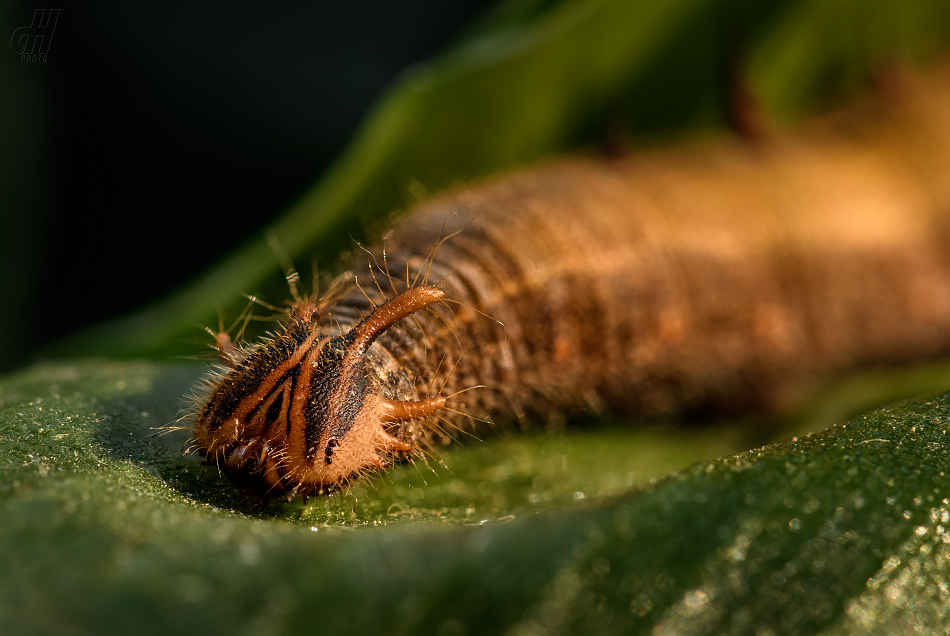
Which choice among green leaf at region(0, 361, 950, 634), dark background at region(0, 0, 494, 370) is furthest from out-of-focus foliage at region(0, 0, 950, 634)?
dark background at region(0, 0, 494, 370)

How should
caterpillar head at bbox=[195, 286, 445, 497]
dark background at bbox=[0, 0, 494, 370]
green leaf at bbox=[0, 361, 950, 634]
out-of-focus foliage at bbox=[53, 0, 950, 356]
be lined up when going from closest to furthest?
1. green leaf at bbox=[0, 361, 950, 634]
2. caterpillar head at bbox=[195, 286, 445, 497]
3. out-of-focus foliage at bbox=[53, 0, 950, 356]
4. dark background at bbox=[0, 0, 494, 370]

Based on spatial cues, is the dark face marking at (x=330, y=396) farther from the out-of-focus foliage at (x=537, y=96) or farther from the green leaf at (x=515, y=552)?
the out-of-focus foliage at (x=537, y=96)

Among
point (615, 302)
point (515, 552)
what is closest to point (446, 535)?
point (515, 552)

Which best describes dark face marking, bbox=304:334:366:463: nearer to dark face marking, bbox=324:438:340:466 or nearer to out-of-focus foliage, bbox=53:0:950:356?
dark face marking, bbox=324:438:340:466

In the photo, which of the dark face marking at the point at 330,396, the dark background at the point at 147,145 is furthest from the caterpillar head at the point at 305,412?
the dark background at the point at 147,145

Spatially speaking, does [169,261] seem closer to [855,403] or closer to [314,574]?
[314,574]

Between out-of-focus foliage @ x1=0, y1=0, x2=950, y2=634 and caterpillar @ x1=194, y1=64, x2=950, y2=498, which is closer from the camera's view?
out-of-focus foliage @ x1=0, y1=0, x2=950, y2=634
